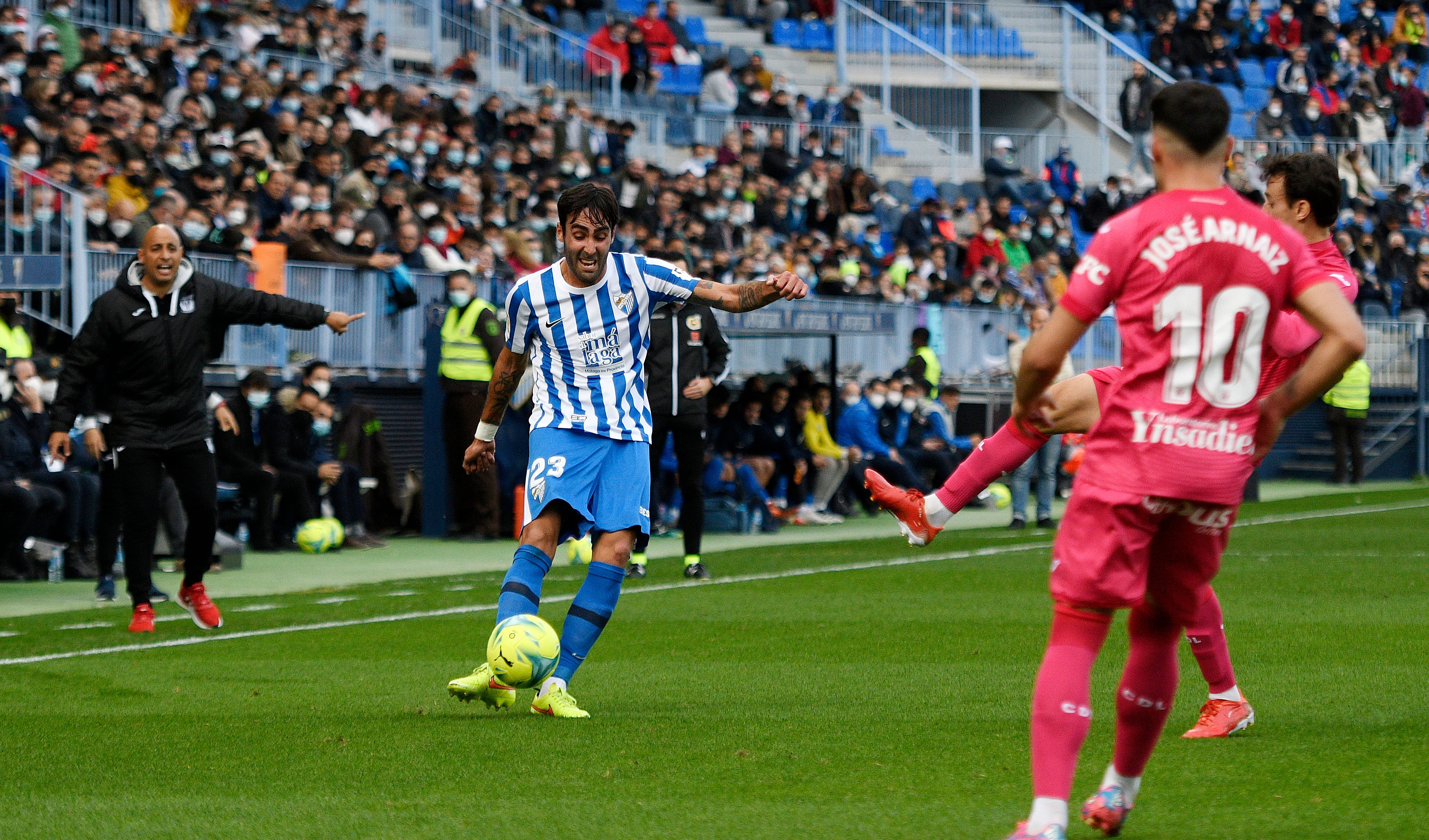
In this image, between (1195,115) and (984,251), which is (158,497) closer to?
(1195,115)

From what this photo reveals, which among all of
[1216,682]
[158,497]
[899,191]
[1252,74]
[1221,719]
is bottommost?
[1221,719]

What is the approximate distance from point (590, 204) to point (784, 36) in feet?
92.9

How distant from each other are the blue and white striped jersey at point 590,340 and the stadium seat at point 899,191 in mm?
23760

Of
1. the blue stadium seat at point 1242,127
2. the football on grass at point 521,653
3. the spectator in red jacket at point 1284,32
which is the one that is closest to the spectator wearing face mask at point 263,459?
the football on grass at point 521,653

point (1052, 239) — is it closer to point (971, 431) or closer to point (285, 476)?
point (971, 431)

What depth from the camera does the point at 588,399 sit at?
706 centimetres

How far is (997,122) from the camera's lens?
3600cm

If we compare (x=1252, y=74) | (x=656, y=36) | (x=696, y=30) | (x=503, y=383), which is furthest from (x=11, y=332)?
(x=1252, y=74)

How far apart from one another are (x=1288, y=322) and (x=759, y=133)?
79.8 ft

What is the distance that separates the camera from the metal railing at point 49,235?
47.4 feet

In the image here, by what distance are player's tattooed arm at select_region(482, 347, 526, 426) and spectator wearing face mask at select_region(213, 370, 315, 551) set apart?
847cm

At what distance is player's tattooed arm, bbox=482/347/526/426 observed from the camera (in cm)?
726

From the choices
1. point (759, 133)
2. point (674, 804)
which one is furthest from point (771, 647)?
point (759, 133)

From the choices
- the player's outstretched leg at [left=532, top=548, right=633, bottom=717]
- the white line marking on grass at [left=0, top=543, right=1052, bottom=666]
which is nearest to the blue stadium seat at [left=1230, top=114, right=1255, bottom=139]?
the white line marking on grass at [left=0, top=543, right=1052, bottom=666]
